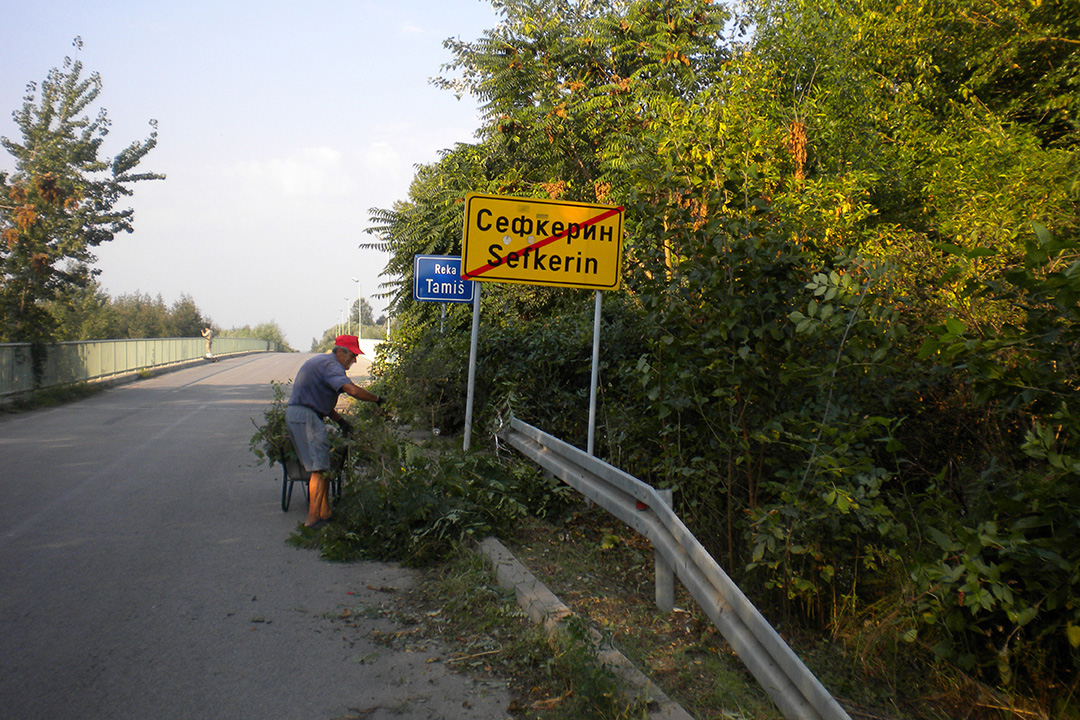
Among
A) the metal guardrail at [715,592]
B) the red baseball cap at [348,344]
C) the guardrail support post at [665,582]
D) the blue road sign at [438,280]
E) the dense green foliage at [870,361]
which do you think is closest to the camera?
the metal guardrail at [715,592]

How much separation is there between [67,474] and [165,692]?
6.55 meters

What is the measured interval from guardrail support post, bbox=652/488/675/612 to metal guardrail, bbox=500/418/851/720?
0.05 metres

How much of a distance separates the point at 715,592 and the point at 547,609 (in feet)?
3.82

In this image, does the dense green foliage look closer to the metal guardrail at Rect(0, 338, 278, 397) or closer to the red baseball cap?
the red baseball cap

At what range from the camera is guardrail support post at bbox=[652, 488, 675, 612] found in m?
4.62

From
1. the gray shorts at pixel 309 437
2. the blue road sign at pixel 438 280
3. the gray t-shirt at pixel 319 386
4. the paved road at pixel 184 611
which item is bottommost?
the paved road at pixel 184 611

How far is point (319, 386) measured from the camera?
24.1 ft

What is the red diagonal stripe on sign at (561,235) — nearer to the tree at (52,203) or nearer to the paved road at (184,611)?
the paved road at (184,611)

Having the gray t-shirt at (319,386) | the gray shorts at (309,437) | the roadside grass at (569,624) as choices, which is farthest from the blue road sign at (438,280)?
the gray shorts at (309,437)

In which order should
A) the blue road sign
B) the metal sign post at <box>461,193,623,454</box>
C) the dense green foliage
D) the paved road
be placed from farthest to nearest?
the blue road sign, the metal sign post at <box>461,193,623,454</box>, the paved road, the dense green foliage

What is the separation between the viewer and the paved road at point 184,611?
3.88 metres

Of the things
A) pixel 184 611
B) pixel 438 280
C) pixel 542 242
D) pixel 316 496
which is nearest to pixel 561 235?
pixel 542 242

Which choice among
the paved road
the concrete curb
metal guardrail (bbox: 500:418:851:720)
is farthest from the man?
metal guardrail (bbox: 500:418:851:720)

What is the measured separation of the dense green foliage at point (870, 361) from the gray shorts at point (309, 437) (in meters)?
2.08
